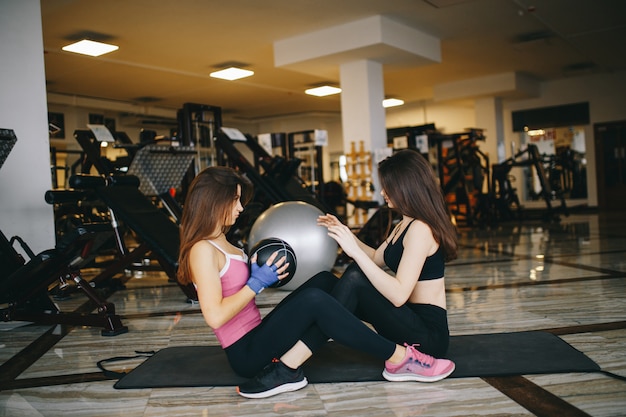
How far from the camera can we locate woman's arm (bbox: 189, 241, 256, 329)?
73.6 inches

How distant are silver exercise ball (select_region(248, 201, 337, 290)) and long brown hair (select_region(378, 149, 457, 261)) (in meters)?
2.09

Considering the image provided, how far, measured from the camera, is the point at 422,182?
2.06 meters

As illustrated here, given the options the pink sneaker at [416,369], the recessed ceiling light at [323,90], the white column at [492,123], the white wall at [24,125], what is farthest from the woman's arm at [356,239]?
the white column at [492,123]

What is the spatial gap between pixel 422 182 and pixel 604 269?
324 cm

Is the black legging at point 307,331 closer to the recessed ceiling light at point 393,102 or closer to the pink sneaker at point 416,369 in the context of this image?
the pink sneaker at point 416,369

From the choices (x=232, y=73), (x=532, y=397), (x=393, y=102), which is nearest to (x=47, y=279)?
(x=532, y=397)

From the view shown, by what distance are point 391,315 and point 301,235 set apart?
2.15 meters

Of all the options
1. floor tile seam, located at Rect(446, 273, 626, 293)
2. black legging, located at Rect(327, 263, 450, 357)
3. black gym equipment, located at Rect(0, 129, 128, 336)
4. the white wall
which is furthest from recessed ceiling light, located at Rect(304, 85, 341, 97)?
black legging, located at Rect(327, 263, 450, 357)

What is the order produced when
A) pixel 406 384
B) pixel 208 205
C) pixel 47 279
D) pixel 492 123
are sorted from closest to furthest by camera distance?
pixel 208 205, pixel 406 384, pixel 47 279, pixel 492 123

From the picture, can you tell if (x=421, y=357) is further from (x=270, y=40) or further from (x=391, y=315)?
(x=270, y=40)

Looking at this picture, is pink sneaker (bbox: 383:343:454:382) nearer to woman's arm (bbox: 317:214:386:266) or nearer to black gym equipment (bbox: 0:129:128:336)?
woman's arm (bbox: 317:214:386:266)

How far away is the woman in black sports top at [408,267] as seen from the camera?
2.00 meters

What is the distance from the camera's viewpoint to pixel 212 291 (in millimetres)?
1867

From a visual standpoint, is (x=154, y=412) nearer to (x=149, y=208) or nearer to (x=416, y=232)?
(x=416, y=232)
